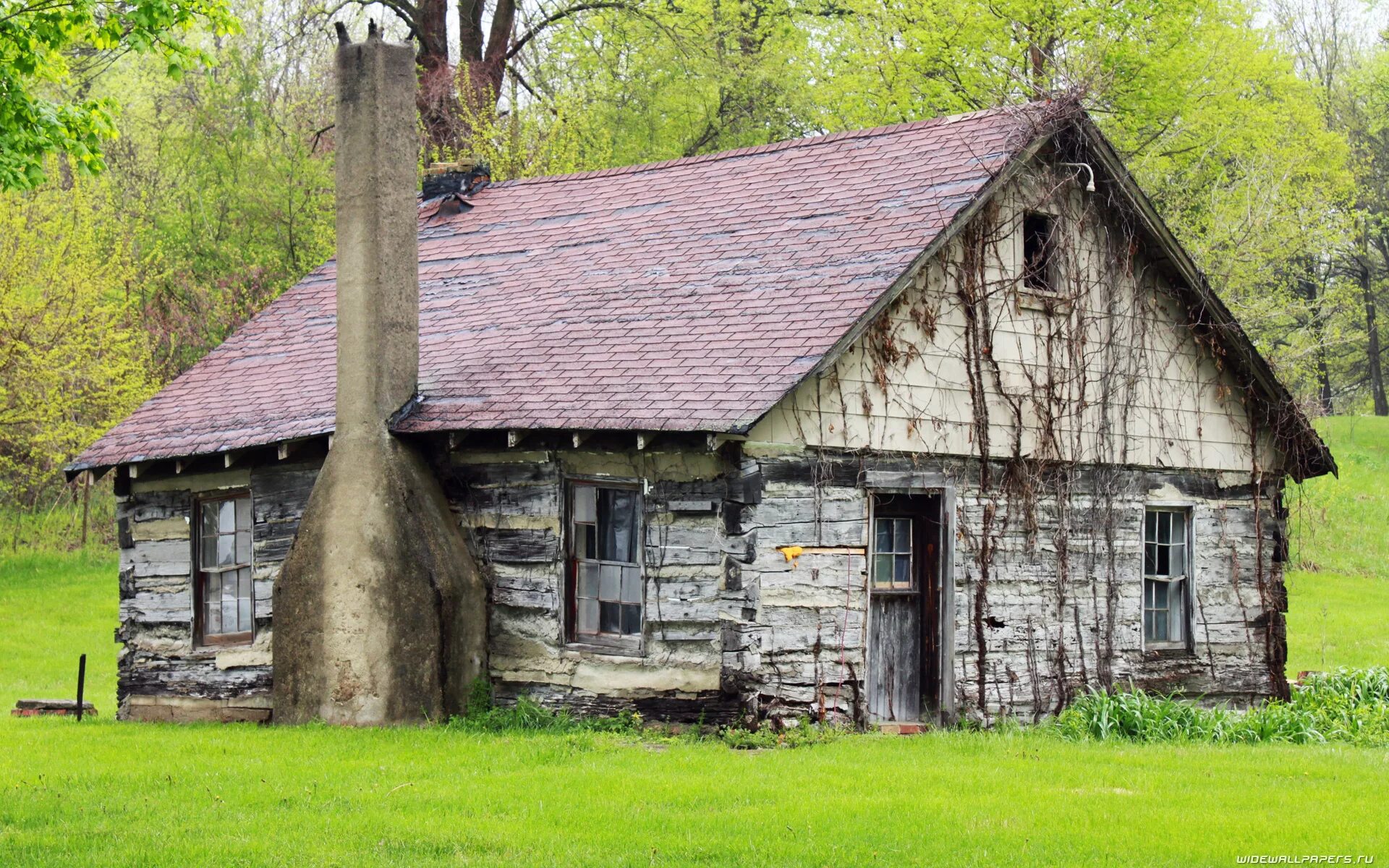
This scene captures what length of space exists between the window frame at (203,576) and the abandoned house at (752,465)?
0.04m

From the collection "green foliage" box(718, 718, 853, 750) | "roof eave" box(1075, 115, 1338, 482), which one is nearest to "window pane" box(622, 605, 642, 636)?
"green foliage" box(718, 718, 853, 750)

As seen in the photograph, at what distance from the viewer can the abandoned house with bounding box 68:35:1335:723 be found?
13359mm

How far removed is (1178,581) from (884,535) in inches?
160

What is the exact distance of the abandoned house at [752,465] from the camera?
1336 cm

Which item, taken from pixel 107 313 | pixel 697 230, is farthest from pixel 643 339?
pixel 107 313

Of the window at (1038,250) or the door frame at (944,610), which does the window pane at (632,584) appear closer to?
the door frame at (944,610)

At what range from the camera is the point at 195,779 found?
11.2 m

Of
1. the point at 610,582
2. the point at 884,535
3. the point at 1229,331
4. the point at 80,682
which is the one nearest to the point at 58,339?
the point at 80,682

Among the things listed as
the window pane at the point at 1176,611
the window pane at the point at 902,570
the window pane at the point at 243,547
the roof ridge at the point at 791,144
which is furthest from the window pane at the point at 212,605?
the window pane at the point at 1176,611

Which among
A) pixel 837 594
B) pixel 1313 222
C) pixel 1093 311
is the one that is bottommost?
pixel 837 594

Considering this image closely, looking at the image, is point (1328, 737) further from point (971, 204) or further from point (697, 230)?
point (697, 230)

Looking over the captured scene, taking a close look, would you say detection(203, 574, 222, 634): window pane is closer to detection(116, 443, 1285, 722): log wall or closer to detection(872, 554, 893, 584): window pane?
detection(116, 443, 1285, 722): log wall

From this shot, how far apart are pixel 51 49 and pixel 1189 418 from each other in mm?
11293

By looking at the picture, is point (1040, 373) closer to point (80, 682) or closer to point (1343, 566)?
point (80, 682)
